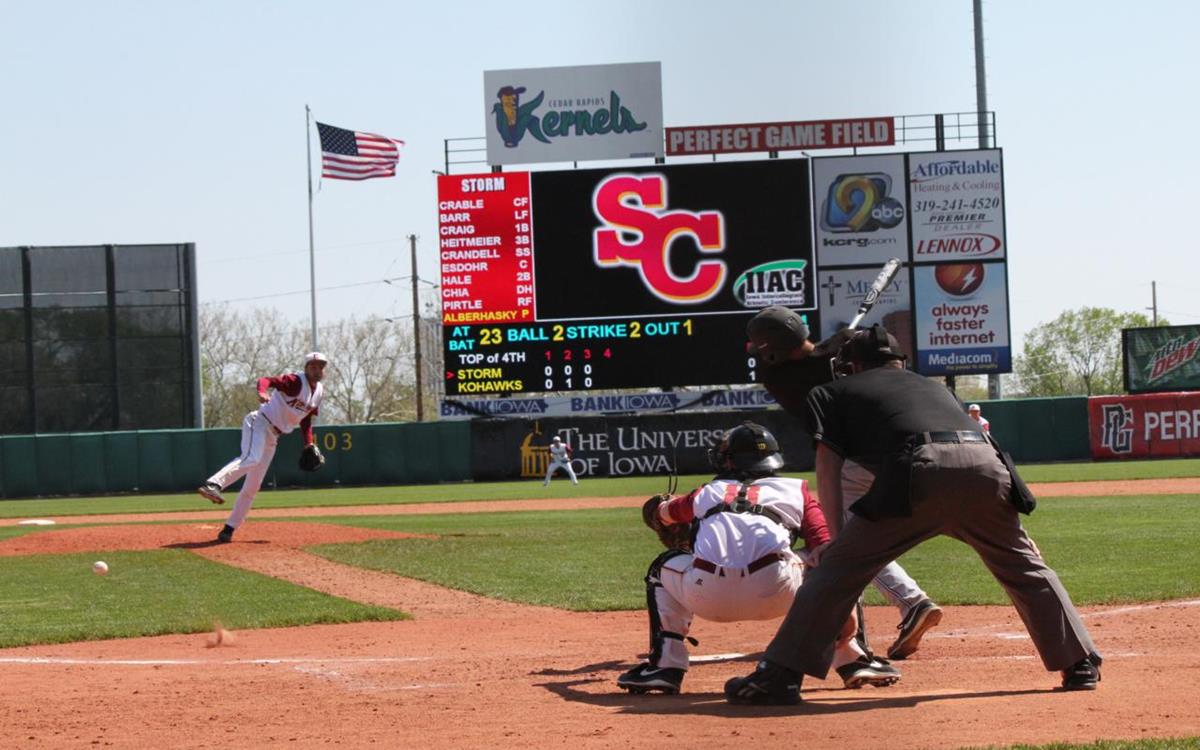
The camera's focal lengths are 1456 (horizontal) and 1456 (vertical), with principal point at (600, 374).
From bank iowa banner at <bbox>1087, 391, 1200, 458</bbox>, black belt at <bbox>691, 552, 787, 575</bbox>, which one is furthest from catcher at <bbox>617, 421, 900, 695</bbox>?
bank iowa banner at <bbox>1087, 391, 1200, 458</bbox>

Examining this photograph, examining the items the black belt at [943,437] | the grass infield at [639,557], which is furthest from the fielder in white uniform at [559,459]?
the black belt at [943,437]

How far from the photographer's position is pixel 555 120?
95.2 feet

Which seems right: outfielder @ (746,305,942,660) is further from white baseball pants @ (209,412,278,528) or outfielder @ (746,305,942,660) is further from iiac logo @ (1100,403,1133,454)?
iiac logo @ (1100,403,1133,454)

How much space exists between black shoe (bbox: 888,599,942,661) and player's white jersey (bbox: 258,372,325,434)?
8319 mm

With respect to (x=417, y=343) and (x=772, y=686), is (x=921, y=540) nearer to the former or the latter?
(x=772, y=686)

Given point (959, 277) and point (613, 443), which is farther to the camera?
point (613, 443)

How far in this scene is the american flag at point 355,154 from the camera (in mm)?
33156

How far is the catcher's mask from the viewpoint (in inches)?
226

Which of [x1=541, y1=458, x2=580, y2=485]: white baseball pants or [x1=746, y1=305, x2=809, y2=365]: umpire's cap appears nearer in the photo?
[x1=746, y1=305, x2=809, y2=365]: umpire's cap

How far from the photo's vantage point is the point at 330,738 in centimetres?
515

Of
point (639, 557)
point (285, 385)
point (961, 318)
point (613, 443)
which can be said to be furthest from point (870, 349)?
Result: point (613, 443)

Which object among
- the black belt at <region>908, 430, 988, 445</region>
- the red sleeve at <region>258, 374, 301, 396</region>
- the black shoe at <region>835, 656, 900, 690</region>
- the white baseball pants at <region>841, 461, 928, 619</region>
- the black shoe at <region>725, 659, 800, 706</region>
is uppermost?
Result: the red sleeve at <region>258, 374, 301, 396</region>

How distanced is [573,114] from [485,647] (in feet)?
73.3

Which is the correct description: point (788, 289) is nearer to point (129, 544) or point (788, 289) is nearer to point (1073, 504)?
point (1073, 504)
